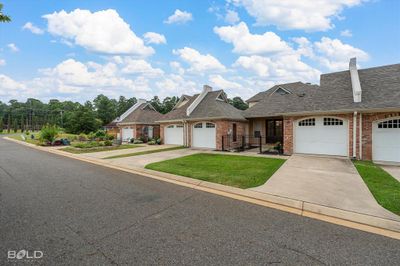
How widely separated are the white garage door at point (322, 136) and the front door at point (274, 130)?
15.7 ft

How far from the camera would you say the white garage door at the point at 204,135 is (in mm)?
17078

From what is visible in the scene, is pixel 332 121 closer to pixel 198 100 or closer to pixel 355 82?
pixel 355 82

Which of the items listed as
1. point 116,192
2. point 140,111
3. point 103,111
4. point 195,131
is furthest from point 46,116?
point 116,192

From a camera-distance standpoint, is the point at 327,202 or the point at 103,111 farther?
the point at 103,111

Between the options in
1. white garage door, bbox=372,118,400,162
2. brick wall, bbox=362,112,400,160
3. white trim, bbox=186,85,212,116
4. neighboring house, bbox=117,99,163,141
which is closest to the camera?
white garage door, bbox=372,118,400,162

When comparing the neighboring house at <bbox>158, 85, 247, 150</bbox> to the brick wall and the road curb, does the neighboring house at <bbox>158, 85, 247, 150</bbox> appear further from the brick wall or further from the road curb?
the road curb

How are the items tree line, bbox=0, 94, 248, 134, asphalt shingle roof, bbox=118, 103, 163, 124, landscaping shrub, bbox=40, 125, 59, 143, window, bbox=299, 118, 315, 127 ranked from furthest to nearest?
tree line, bbox=0, 94, 248, 134 < asphalt shingle roof, bbox=118, 103, 163, 124 < landscaping shrub, bbox=40, 125, 59, 143 < window, bbox=299, 118, 315, 127

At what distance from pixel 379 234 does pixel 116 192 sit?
616 centimetres

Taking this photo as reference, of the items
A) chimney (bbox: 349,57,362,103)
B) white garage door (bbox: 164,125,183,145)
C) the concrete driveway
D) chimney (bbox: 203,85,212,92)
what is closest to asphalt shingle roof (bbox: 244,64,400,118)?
chimney (bbox: 349,57,362,103)

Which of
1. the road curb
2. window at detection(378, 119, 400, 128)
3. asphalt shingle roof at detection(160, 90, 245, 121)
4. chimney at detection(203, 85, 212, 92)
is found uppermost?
chimney at detection(203, 85, 212, 92)

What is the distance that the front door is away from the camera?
18.0 meters

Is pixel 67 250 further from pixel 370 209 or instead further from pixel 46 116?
pixel 46 116

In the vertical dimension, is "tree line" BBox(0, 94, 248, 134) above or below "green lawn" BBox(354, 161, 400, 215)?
above

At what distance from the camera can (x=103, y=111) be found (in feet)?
183
